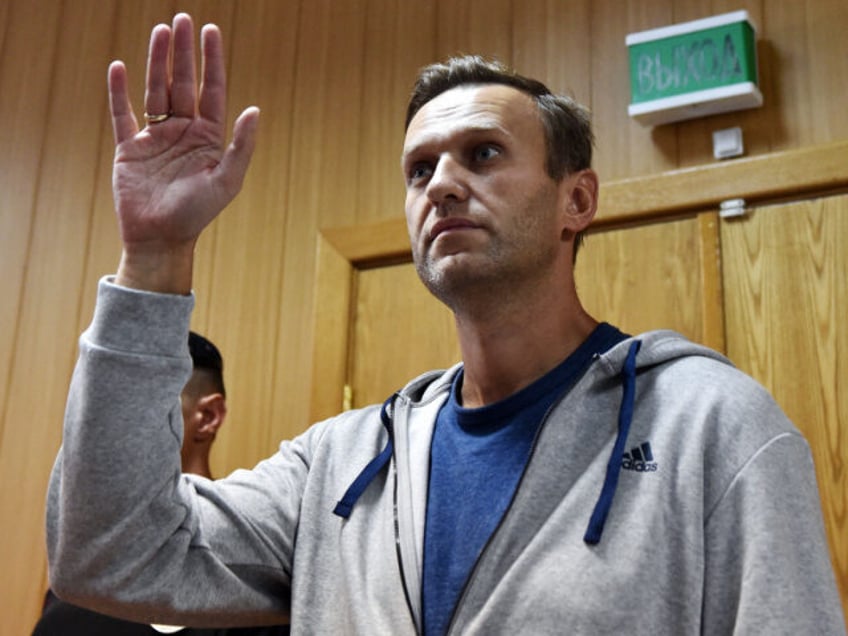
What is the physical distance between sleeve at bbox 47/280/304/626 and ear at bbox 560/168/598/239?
0.64 m

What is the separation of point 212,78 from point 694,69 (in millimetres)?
1529

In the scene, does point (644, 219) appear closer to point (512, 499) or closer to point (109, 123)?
point (512, 499)

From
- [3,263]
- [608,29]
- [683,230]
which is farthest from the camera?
[3,263]

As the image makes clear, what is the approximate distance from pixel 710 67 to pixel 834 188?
412mm

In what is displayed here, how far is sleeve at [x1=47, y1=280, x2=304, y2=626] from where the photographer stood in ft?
3.50

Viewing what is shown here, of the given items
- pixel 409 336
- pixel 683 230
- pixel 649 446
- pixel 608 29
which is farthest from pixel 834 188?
pixel 649 446

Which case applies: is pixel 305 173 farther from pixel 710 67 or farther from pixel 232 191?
pixel 232 191

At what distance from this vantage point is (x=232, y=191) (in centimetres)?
120

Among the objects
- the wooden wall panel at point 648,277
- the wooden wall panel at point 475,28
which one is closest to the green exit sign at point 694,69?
the wooden wall panel at point 648,277

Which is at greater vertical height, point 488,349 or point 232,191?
point 232,191

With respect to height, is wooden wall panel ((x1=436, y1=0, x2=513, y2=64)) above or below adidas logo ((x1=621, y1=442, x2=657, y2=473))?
above

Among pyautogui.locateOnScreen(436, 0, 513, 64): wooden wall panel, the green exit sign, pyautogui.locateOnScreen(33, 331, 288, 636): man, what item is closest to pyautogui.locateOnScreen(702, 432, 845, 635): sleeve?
pyautogui.locateOnScreen(33, 331, 288, 636): man

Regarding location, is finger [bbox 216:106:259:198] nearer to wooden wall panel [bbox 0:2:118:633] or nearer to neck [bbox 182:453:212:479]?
neck [bbox 182:453:212:479]

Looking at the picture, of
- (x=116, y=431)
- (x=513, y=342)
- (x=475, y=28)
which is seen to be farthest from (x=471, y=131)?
(x=475, y=28)
